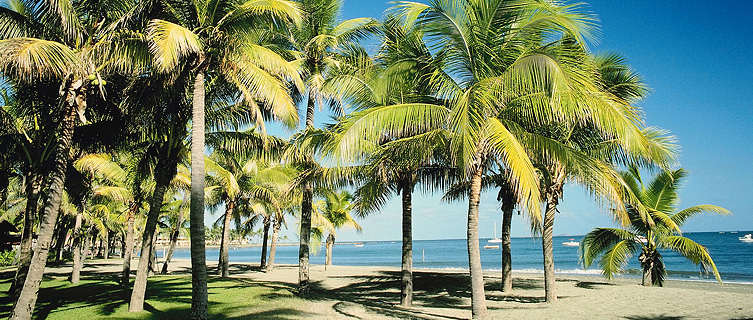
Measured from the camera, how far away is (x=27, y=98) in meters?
10.6

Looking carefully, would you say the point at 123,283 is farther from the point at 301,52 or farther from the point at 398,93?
the point at 398,93

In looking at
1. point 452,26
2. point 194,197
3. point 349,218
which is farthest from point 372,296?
point 349,218

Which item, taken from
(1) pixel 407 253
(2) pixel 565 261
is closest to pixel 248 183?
(1) pixel 407 253

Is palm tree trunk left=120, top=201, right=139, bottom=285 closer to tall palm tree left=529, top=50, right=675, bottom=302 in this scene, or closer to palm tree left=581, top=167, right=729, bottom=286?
tall palm tree left=529, top=50, right=675, bottom=302

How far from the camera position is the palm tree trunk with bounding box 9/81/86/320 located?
300 inches

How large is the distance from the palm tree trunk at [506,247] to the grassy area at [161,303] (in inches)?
284

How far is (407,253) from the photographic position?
39.7 feet

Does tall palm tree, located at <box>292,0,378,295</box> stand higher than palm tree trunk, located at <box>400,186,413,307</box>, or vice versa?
tall palm tree, located at <box>292,0,378,295</box>

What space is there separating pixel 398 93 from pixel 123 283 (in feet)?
43.5

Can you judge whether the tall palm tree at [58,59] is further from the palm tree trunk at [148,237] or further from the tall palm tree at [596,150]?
the tall palm tree at [596,150]

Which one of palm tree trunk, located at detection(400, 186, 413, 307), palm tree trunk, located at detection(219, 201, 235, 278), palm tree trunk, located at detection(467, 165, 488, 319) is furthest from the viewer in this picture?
palm tree trunk, located at detection(219, 201, 235, 278)

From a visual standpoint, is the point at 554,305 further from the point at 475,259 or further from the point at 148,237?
the point at 148,237

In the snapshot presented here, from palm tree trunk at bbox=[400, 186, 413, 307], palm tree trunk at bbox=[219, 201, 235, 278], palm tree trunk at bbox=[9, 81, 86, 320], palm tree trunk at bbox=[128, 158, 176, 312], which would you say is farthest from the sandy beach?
palm tree trunk at bbox=[219, 201, 235, 278]

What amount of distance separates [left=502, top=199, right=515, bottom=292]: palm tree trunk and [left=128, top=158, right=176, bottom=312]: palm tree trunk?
10.8 metres
